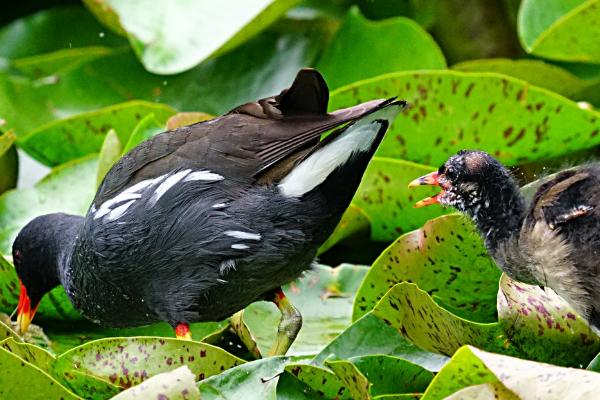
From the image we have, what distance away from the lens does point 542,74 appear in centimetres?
363

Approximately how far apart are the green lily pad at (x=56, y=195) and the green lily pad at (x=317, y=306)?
0.65m

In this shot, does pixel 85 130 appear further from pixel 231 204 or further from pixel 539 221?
pixel 539 221

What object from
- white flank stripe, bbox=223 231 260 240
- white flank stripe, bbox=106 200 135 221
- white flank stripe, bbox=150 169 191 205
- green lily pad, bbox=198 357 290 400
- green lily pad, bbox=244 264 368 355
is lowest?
green lily pad, bbox=244 264 368 355

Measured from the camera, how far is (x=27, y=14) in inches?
183

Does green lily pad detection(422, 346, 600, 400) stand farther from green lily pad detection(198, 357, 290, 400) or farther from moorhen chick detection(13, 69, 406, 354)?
moorhen chick detection(13, 69, 406, 354)

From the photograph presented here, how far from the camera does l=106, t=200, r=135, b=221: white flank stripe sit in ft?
8.45

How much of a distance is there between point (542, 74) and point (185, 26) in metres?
1.11

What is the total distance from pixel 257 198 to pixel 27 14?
247 centimetres

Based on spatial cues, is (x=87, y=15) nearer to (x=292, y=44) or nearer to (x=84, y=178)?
(x=292, y=44)

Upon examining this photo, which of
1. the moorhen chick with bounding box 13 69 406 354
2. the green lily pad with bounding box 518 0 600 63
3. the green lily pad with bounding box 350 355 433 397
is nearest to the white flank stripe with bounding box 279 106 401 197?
the moorhen chick with bounding box 13 69 406 354

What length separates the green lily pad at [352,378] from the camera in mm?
2070

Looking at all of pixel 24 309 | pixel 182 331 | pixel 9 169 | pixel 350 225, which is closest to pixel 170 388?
pixel 182 331

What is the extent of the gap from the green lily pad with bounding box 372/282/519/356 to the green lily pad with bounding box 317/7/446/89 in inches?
52.3

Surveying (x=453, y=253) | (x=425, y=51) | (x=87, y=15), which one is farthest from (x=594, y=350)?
(x=87, y=15)
